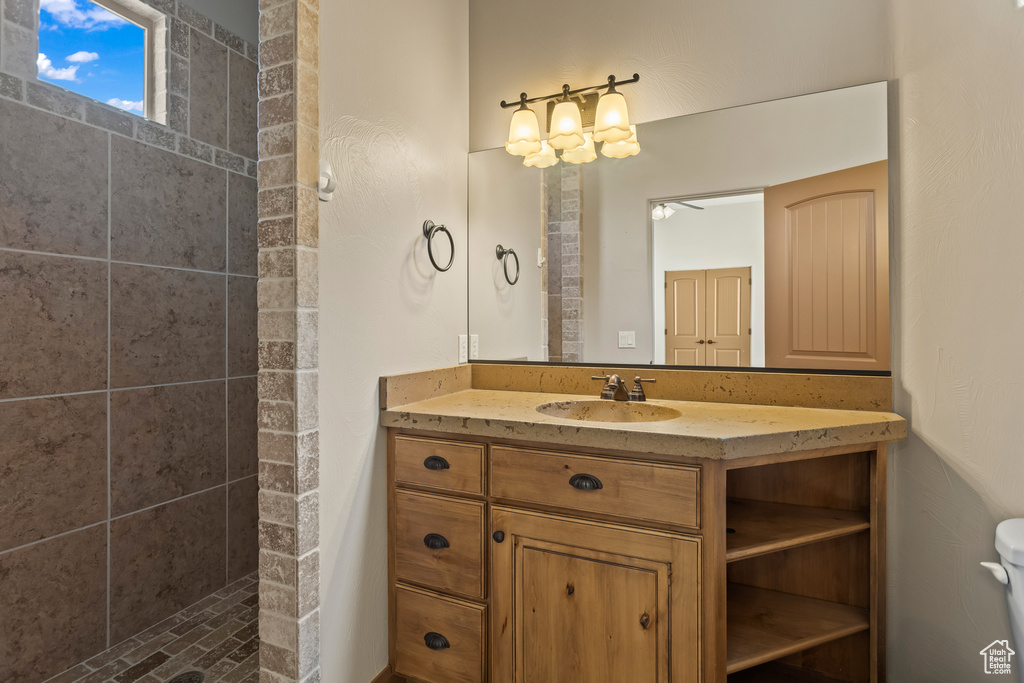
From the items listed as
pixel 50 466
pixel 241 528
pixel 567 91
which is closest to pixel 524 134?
pixel 567 91

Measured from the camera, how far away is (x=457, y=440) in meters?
1.54

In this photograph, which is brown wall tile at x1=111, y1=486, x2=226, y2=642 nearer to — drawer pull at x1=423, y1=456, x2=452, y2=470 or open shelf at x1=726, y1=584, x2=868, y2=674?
drawer pull at x1=423, y1=456, x2=452, y2=470

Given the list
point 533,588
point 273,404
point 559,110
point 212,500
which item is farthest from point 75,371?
point 559,110

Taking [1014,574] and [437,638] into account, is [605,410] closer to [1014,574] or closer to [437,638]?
[437,638]

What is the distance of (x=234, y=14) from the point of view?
2334 mm

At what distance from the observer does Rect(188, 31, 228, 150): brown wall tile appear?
216 centimetres

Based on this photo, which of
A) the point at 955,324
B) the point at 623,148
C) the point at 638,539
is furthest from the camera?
the point at 623,148

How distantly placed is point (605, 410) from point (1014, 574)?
3.50ft

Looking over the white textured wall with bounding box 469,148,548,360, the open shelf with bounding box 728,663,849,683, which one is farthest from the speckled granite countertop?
the open shelf with bounding box 728,663,849,683

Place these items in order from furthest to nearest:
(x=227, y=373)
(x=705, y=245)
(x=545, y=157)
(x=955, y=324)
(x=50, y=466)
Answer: (x=227, y=373), (x=545, y=157), (x=705, y=245), (x=50, y=466), (x=955, y=324)

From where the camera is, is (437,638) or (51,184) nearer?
(437,638)

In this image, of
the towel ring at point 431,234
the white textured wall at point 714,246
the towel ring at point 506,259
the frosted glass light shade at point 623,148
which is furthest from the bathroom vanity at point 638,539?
the frosted glass light shade at point 623,148

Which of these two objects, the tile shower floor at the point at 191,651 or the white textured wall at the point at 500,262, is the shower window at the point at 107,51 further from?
the tile shower floor at the point at 191,651

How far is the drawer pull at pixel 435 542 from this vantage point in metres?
1.55
